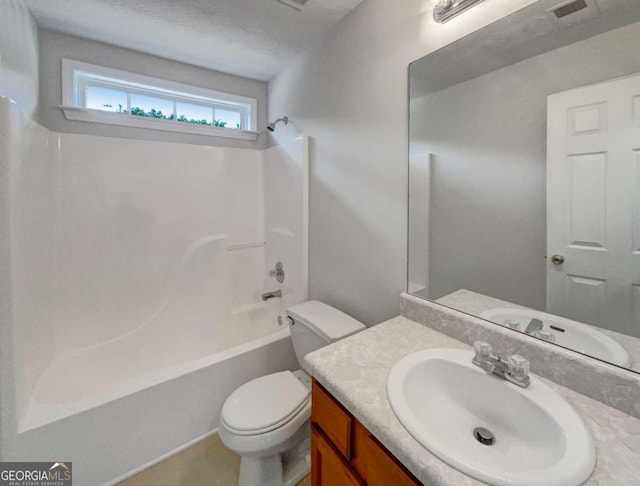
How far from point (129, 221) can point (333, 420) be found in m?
1.96

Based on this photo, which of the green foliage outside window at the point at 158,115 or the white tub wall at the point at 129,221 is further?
the green foliage outside window at the point at 158,115

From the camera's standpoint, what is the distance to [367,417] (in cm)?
64

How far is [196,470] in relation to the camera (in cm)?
138

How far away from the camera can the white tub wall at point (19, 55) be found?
120 centimetres

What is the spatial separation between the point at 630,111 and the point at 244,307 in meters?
2.43

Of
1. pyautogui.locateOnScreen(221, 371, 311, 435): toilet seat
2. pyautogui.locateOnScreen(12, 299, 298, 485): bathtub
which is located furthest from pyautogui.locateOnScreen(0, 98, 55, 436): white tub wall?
pyautogui.locateOnScreen(221, 371, 311, 435): toilet seat

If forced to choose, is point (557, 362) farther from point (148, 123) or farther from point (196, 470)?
point (148, 123)

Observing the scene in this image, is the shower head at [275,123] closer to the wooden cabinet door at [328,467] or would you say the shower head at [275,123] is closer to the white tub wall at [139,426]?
the white tub wall at [139,426]

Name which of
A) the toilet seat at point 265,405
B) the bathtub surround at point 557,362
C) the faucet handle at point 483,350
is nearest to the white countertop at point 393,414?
the bathtub surround at point 557,362

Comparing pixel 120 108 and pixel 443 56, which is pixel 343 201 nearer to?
pixel 443 56

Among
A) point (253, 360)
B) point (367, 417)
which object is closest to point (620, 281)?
point (367, 417)

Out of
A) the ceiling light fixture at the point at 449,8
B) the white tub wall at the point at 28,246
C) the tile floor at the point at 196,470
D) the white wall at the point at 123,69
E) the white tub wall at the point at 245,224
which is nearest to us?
the ceiling light fixture at the point at 449,8

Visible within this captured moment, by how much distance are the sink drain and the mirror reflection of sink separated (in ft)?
1.13

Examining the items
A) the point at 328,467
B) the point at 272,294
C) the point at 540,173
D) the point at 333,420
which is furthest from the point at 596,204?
the point at 272,294
